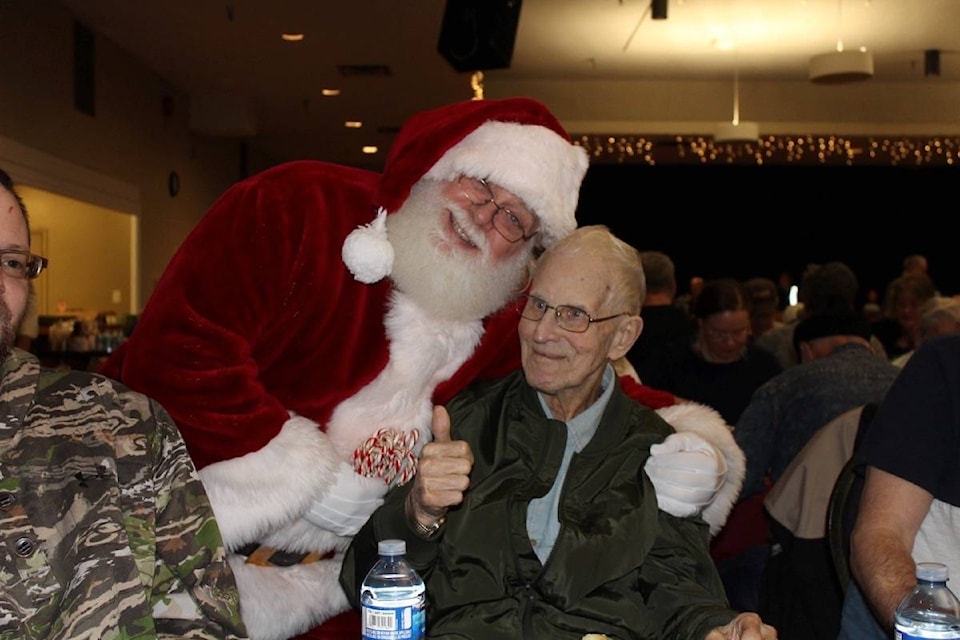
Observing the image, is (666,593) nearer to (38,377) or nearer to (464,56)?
(38,377)

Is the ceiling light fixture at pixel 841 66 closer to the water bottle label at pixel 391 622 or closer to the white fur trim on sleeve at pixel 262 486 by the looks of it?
the white fur trim on sleeve at pixel 262 486

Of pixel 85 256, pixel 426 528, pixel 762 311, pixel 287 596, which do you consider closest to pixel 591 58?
pixel 762 311

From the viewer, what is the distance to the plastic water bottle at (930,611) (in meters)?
1.41

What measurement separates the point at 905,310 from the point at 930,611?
488 cm

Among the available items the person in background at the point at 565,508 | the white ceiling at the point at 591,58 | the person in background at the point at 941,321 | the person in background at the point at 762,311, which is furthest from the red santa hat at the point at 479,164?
the person in background at the point at 762,311

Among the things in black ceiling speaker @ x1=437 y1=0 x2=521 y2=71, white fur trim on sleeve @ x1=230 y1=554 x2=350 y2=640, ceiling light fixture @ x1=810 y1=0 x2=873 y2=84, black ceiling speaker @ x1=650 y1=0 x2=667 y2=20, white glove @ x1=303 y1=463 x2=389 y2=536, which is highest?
black ceiling speaker @ x1=650 y1=0 x2=667 y2=20

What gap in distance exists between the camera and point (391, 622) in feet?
4.95

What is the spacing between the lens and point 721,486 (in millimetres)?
2133

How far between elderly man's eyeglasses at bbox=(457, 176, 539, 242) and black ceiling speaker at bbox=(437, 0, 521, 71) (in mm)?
3708

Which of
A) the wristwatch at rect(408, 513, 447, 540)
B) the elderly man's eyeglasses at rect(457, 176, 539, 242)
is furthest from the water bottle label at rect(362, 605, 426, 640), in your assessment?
the elderly man's eyeglasses at rect(457, 176, 539, 242)

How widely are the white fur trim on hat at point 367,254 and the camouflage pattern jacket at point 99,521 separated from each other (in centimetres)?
53

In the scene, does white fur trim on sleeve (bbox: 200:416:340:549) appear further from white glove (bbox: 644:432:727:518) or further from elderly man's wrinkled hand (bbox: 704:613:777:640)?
elderly man's wrinkled hand (bbox: 704:613:777:640)

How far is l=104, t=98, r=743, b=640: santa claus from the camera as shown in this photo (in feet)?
6.47

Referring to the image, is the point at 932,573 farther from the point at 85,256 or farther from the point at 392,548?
the point at 85,256
